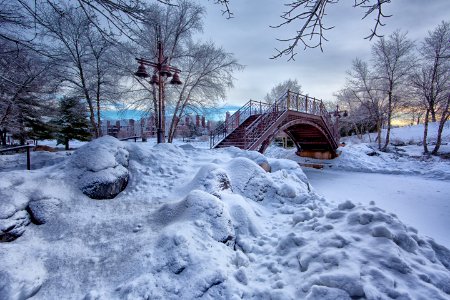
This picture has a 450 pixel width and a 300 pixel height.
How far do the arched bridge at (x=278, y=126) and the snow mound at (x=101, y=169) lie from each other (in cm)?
638

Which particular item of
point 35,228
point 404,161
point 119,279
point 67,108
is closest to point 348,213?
point 119,279

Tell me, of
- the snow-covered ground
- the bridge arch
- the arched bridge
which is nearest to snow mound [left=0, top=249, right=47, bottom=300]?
the snow-covered ground

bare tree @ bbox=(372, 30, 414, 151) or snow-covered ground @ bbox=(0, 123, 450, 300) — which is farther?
bare tree @ bbox=(372, 30, 414, 151)

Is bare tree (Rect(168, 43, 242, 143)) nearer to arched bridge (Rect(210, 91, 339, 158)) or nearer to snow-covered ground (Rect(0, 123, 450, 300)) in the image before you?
arched bridge (Rect(210, 91, 339, 158))

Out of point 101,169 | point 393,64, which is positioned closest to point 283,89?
point 393,64

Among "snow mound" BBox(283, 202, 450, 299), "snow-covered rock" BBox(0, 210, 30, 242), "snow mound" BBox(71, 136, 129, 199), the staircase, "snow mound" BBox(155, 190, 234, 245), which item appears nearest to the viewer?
"snow mound" BBox(283, 202, 450, 299)

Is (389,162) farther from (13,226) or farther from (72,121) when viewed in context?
(72,121)

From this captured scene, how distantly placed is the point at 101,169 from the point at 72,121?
17.7 metres

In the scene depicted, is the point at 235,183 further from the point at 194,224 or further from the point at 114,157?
the point at 114,157

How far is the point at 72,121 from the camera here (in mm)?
18109

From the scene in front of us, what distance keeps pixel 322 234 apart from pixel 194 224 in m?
1.91

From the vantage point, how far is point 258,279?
A: 2527 millimetres

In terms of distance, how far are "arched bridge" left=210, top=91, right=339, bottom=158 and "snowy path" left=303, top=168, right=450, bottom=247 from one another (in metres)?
3.77

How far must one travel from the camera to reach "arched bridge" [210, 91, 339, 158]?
1118 centimetres
